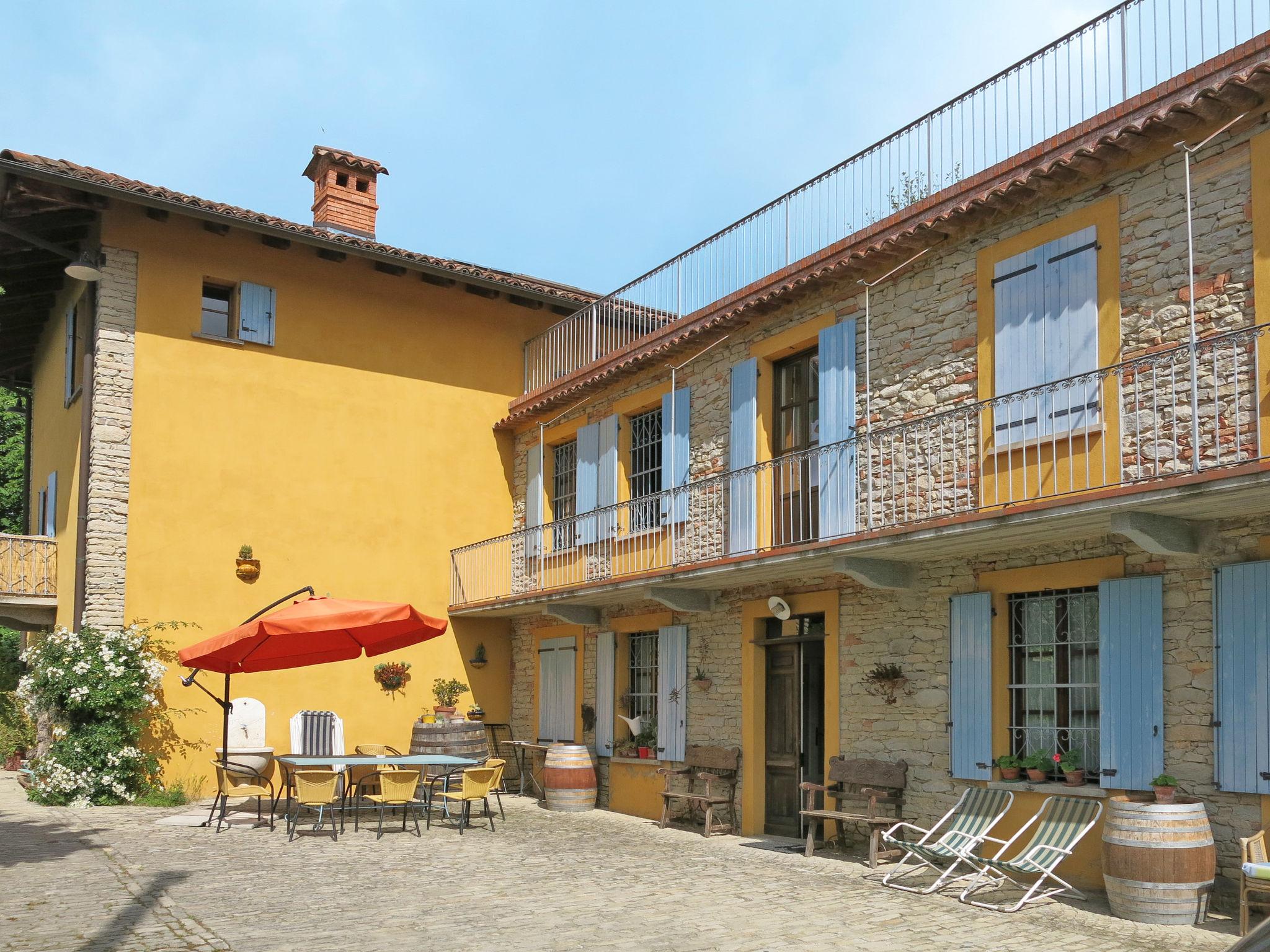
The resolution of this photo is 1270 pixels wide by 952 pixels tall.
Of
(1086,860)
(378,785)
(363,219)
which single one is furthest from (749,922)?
(363,219)

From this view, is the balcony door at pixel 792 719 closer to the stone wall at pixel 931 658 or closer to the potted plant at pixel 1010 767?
the stone wall at pixel 931 658

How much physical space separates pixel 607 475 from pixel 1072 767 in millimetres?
7264

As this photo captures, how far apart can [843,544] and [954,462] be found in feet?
3.92

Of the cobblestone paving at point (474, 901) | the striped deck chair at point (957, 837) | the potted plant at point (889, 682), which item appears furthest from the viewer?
the potted plant at point (889, 682)

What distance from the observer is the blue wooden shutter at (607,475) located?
46.9 ft

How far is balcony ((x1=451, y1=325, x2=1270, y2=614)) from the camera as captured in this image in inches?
299

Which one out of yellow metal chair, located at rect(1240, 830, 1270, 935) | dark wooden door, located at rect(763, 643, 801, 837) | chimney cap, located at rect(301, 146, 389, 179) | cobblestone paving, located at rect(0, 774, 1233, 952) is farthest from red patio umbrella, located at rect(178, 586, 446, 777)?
chimney cap, located at rect(301, 146, 389, 179)

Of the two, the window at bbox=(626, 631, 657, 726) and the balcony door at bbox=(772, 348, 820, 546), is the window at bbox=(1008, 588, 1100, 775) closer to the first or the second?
the balcony door at bbox=(772, 348, 820, 546)

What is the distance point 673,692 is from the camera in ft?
42.9

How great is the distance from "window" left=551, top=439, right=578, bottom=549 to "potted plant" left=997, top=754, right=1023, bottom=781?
708 cm

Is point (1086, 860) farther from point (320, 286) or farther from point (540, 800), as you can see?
point (320, 286)

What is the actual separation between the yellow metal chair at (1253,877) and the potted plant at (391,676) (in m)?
10.7

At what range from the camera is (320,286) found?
15.8 metres

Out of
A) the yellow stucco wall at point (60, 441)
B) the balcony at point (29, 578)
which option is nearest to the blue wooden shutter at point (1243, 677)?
the yellow stucco wall at point (60, 441)
